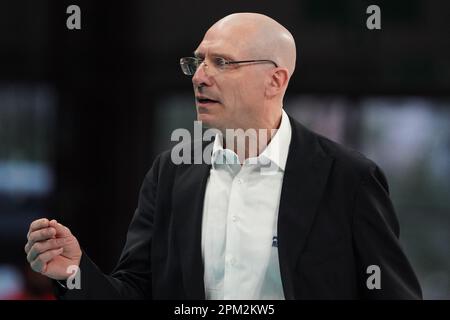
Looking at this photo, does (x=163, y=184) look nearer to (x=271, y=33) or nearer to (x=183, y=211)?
(x=183, y=211)

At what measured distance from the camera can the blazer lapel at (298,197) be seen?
1.80 meters

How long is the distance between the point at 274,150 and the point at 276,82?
7.6 inches

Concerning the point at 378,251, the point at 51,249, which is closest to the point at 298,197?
the point at 378,251

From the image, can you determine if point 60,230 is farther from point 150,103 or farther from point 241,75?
point 150,103

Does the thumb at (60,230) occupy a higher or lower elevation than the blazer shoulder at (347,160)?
lower

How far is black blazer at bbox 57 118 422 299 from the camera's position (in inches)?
71.1

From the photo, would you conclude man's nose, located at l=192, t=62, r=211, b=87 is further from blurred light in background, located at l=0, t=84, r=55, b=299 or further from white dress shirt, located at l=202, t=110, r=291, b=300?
blurred light in background, located at l=0, t=84, r=55, b=299

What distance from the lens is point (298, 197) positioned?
6.07ft

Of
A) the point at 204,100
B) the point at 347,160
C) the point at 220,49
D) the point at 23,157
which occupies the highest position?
the point at 220,49

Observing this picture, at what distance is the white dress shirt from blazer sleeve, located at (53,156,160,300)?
0.15 m

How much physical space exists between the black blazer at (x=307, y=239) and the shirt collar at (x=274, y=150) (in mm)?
21

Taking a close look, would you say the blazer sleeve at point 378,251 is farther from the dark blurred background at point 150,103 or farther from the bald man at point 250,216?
the dark blurred background at point 150,103

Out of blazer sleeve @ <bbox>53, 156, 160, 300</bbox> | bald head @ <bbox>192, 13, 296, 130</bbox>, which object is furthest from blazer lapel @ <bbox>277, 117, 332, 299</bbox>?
blazer sleeve @ <bbox>53, 156, 160, 300</bbox>

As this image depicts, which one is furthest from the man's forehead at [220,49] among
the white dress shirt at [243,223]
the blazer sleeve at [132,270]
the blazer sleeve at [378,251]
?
the blazer sleeve at [378,251]
